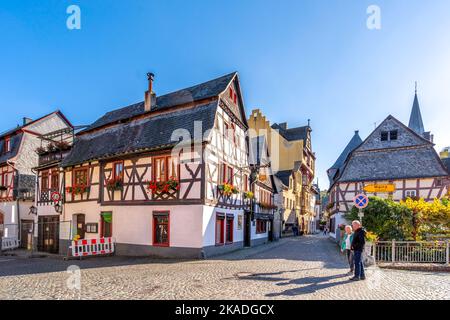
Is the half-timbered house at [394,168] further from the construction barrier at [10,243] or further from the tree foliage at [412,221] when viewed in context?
the construction barrier at [10,243]

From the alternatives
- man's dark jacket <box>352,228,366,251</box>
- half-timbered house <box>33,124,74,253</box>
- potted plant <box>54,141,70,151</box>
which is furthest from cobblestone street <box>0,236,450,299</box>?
potted plant <box>54,141,70,151</box>

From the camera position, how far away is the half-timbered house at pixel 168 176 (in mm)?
13680

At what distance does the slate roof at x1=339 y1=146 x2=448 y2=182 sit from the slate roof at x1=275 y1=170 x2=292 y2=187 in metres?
8.06

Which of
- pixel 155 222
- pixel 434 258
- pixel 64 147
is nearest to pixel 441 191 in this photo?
pixel 434 258

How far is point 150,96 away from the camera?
17516mm

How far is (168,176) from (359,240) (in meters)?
9.24

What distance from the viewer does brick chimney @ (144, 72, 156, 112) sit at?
57.1 ft

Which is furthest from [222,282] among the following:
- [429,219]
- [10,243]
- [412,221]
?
[10,243]

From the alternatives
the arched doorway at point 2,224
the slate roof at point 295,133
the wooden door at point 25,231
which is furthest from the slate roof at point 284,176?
the arched doorway at point 2,224

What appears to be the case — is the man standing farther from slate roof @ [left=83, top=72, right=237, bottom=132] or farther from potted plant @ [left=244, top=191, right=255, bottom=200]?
potted plant @ [left=244, top=191, right=255, bottom=200]

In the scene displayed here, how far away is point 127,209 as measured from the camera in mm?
15227

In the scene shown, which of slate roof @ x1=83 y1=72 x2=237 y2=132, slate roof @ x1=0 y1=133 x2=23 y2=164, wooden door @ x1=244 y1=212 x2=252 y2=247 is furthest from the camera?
slate roof @ x1=0 y1=133 x2=23 y2=164
